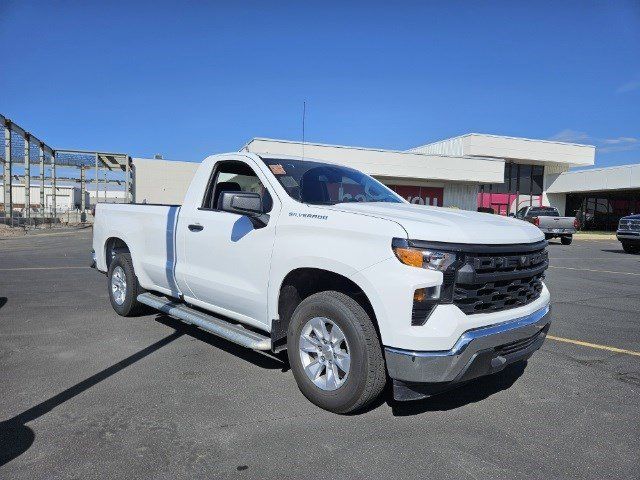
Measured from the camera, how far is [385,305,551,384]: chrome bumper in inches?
121

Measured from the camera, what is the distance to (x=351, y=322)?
3357mm

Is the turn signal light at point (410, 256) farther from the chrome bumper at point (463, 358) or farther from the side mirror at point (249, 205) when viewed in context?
the side mirror at point (249, 205)

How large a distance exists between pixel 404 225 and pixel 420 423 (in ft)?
4.68

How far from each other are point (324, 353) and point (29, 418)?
2084mm

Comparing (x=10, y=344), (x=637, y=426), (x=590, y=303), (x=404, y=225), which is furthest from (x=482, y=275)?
(x=590, y=303)

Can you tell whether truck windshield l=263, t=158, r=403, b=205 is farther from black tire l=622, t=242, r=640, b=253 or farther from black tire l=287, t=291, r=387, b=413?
black tire l=622, t=242, r=640, b=253

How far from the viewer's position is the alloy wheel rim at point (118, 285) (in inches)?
249

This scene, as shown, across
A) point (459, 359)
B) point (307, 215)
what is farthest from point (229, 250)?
point (459, 359)

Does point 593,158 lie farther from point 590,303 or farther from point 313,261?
point 313,261

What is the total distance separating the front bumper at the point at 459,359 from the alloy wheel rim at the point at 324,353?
42cm

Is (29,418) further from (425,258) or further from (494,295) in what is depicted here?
(494,295)

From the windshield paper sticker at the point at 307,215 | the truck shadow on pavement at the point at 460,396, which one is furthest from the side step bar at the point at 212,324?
the truck shadow on pavement at the point at 460,396

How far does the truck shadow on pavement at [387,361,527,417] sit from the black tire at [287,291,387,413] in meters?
0.44

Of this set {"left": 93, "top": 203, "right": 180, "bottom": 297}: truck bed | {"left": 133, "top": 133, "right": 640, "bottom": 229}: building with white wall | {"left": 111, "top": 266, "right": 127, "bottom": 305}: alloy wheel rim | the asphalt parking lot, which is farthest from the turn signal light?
{"left": 133, "top": 133, "right": 640, "bottom": 229}: building with white wall
